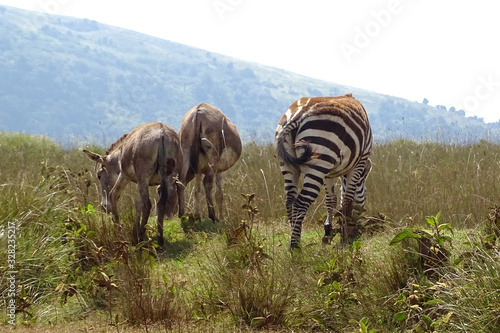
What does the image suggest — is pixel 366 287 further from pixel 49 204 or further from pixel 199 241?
pixel 49 204

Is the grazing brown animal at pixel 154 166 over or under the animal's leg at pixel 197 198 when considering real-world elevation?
over

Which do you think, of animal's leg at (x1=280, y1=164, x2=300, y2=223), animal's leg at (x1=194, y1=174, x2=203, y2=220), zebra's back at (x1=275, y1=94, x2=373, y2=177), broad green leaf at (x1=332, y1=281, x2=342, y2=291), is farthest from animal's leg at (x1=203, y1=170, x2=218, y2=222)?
broad green leaf at (x1=332, y1=281, x2=342, y2=291)

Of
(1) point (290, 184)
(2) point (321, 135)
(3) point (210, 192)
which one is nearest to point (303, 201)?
(1) point (290, 184)

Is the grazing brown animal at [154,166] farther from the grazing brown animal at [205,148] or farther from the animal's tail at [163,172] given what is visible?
the grazing brown animal at [205,148]

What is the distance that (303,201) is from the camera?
6.76 meters

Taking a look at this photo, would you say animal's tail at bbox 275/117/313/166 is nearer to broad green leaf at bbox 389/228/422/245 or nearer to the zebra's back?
the zebra's back

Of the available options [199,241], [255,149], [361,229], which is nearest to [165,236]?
[199,241]

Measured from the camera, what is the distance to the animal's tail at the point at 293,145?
21.7 feet

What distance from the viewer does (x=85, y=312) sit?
5.62 meters

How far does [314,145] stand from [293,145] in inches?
14.6

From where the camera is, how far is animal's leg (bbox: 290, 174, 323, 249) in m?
6.69

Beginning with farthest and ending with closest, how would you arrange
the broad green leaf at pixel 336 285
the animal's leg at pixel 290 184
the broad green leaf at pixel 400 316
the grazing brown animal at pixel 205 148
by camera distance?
1. the grazing brown animal at pixel 205 148
2. the animal's leg at pixel 290 184
3. the broad green leaf at pixel 336 285
4. the broad green leaf at pixel 400 316

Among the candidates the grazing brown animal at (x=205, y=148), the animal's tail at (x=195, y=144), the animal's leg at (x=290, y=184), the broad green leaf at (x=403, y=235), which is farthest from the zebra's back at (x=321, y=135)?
the animal's tail at (x=195, y=144)

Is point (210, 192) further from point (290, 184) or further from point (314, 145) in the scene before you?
point (314, 145)
